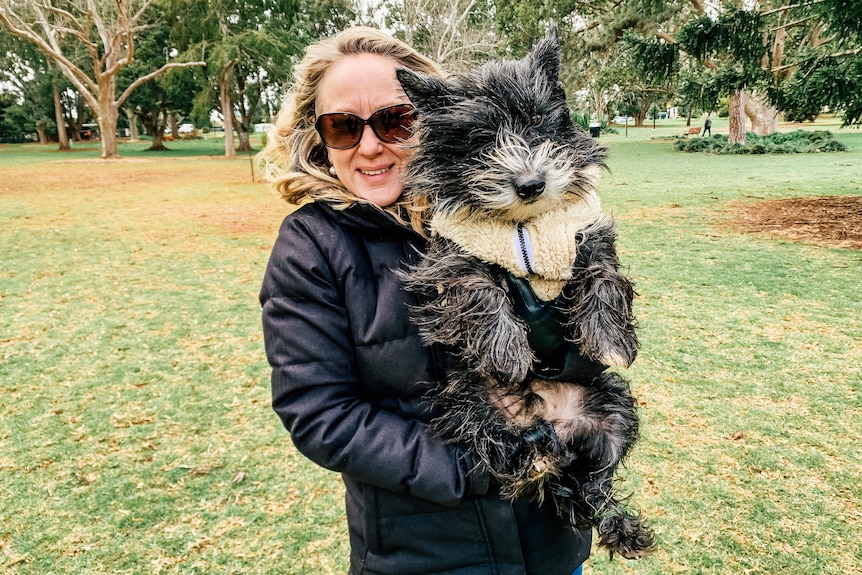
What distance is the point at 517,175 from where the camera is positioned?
1.54m

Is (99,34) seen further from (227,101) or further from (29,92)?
(29,92)

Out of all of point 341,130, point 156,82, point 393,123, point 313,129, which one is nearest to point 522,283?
point 393,123

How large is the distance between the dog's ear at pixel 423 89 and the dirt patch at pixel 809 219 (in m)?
10.4

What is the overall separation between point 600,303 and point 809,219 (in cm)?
1235

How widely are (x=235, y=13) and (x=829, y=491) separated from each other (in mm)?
37911

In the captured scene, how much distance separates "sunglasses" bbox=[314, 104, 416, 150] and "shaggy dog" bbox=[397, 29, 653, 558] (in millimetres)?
187

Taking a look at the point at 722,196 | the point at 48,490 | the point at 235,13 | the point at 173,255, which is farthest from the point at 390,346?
the point at 235,13

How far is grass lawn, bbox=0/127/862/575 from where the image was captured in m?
3.38

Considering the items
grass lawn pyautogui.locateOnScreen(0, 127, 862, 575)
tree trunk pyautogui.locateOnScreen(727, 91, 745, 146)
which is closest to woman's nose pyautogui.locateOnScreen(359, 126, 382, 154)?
grass lawn pyautogui.locateOnScreen(0, 127, 862, 575)

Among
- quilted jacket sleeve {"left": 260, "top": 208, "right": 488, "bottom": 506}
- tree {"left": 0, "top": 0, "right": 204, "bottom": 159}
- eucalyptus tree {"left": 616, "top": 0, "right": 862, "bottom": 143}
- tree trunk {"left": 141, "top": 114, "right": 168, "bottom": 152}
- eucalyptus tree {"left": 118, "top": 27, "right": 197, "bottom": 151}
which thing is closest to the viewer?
quilted jacket sleeve {"left": 260, "top": 208, "right": 488, "bottom": 506}

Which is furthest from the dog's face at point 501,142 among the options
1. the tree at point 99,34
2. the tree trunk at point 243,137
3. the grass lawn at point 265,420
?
the tree trunk at point 243,137

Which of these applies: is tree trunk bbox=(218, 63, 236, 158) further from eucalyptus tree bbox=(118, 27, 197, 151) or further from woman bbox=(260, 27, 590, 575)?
woman bbox=(260, 27, 590, 575)

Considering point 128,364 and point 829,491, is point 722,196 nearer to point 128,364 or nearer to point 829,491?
point 829,491

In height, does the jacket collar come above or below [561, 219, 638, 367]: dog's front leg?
above
